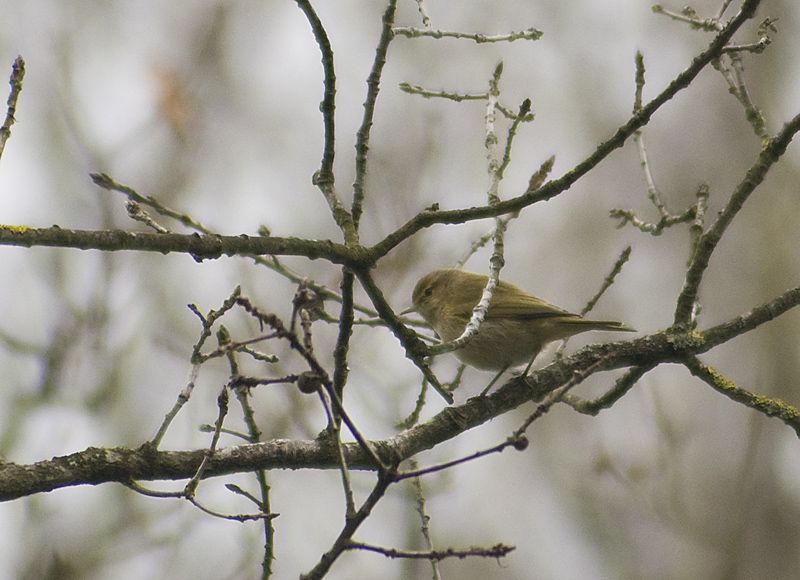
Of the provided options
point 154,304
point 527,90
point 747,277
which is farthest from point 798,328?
point 154,304

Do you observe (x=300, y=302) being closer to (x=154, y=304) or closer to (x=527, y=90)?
(x=154, y=304)

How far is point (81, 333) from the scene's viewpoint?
25.8ft

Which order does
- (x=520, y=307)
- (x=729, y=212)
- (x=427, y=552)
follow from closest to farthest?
1. (x=427, y=552)
2. (x=729, y=212)
3. (x=520, y=307)

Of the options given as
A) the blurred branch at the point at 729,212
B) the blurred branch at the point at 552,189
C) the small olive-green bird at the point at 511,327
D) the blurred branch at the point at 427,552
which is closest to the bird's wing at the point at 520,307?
the small olive-green bird at the point at 511,327

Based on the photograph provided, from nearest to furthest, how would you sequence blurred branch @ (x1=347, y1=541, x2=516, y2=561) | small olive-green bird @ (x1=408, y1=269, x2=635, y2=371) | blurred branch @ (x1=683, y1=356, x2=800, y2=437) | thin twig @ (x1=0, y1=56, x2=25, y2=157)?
blurred branch @ (x1=347, y1=541, x2=516, y2=561)
thin twig @ (x1=0, y1=56, x2=25, y2=157)
blurred branch @ (x1=683, y1=356, x2=800, y2=437)
small olive-green bird @ (x1=408, y1=269, x2=635, y2=371)

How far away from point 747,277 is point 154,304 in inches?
278

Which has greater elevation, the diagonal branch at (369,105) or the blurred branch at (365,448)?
the diagonal branch at (369,105)

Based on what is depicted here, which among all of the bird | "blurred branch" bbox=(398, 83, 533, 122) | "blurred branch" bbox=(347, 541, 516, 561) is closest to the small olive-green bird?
the bird

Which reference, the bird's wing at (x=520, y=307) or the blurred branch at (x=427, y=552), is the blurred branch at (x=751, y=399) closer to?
the bird's wing at (x=520, y=307)

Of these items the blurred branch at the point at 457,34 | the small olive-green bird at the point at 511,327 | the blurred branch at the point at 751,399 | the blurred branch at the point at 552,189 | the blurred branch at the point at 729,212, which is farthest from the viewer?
the small olive-green bird at the point at 511,327

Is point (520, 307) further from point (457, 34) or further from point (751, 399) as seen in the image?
point (457, 34)

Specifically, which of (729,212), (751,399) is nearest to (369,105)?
(729,212)

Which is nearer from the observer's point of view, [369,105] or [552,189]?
[552,189]

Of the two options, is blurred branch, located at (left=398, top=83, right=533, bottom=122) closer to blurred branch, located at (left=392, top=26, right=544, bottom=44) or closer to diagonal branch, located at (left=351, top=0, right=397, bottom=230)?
blurred branch, located at (left=392, top=26, right=544, bottom=44)
